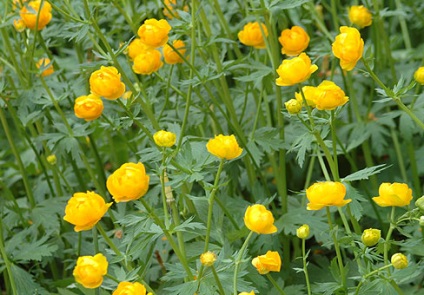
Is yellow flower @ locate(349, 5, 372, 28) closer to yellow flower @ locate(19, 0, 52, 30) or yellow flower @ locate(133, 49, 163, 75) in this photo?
yellow flower @ locate(133, 49, 163, 75)

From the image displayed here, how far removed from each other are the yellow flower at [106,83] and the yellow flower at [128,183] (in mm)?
240

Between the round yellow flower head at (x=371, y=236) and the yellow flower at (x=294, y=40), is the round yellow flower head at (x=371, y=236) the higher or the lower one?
the lower one

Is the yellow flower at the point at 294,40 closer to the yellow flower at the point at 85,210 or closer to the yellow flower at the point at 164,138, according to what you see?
the yellow flower at the point at 164,138

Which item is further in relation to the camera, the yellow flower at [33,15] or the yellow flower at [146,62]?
the yellow flower at [33,15]

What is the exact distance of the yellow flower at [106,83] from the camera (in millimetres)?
1361

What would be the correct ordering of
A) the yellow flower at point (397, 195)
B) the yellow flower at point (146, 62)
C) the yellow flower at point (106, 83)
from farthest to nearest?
the yellow flower at point (146, 62), the yellow flower at point (106, 83), the yellow flower at point (397, 195)

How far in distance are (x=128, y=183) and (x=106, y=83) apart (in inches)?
10.9

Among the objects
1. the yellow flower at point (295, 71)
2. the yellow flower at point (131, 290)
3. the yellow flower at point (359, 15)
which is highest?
the yellow flower at point (295, 71)

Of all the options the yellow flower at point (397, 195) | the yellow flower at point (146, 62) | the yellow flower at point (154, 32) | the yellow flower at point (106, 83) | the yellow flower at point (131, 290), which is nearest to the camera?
the yellow flower at point (131, 290)

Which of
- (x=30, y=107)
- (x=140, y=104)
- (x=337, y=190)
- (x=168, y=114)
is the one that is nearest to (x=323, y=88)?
(x=337, y=190)

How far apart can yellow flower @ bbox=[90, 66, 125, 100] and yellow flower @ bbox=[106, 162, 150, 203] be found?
0.24m

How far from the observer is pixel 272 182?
8.00ft

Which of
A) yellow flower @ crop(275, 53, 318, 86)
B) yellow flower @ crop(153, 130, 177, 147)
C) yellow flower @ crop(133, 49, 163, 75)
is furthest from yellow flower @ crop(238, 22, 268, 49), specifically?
yellow flower @ crop(153, 130, 177, 147)

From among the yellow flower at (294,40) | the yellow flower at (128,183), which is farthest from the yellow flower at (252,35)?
the yellow flower at (128,183)
